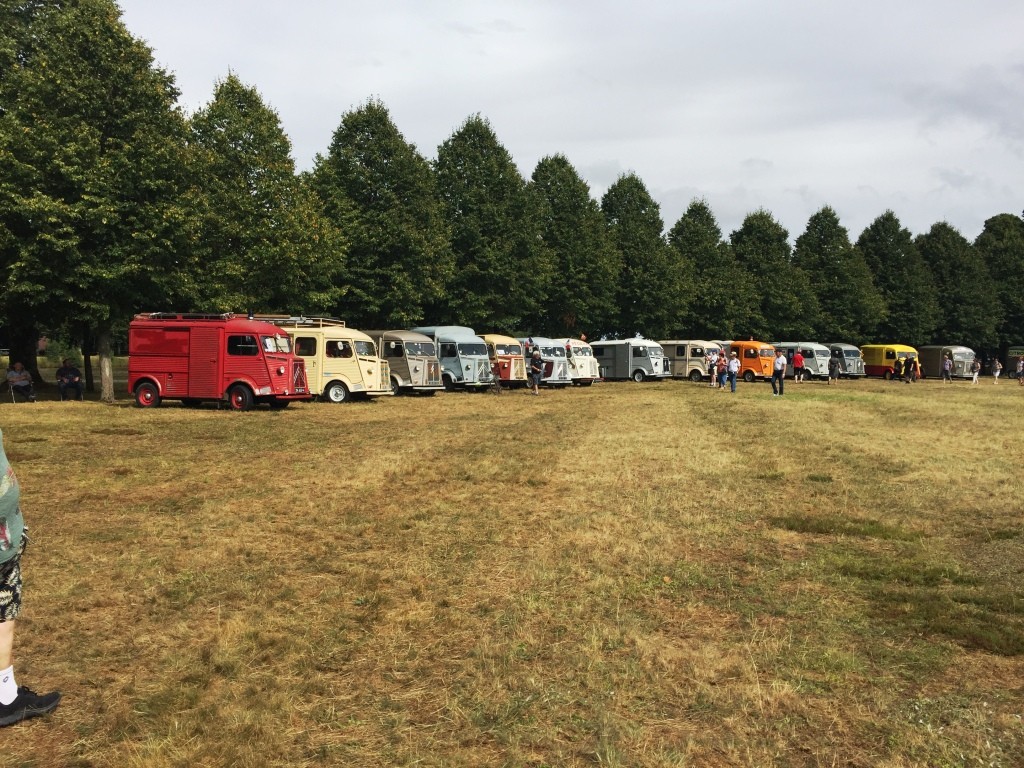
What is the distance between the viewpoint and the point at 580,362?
4044 centimetres

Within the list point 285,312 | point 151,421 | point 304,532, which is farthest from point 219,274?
point 304,532

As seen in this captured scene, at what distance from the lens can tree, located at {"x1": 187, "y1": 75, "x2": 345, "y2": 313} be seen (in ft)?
92.4

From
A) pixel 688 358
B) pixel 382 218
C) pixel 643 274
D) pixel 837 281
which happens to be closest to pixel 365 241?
pixel 382 218

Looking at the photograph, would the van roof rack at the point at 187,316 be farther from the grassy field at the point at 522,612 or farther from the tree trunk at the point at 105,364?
the grassy field at the point at 522,612

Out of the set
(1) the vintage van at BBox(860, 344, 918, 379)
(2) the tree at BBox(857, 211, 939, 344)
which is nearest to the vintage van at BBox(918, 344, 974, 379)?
(1) the vintage van at BBox(860, 344, 918, 379)

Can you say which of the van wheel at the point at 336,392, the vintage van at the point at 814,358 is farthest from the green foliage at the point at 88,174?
the vintage van at the point at 814,358

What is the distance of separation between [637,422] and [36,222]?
58.7 ft

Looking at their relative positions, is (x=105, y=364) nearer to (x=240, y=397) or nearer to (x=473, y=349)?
(x=240, y=397)

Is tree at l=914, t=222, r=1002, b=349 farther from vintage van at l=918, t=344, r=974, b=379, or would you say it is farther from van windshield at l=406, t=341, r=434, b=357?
van windshield at l=406, t=341, r=434, b=357

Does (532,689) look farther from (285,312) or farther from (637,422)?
(285,312)

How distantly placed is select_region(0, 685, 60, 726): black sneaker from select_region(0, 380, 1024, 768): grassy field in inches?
3.1

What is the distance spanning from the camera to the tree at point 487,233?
41531 millimetres

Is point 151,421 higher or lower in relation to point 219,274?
lower

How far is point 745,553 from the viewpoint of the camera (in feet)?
24.2
